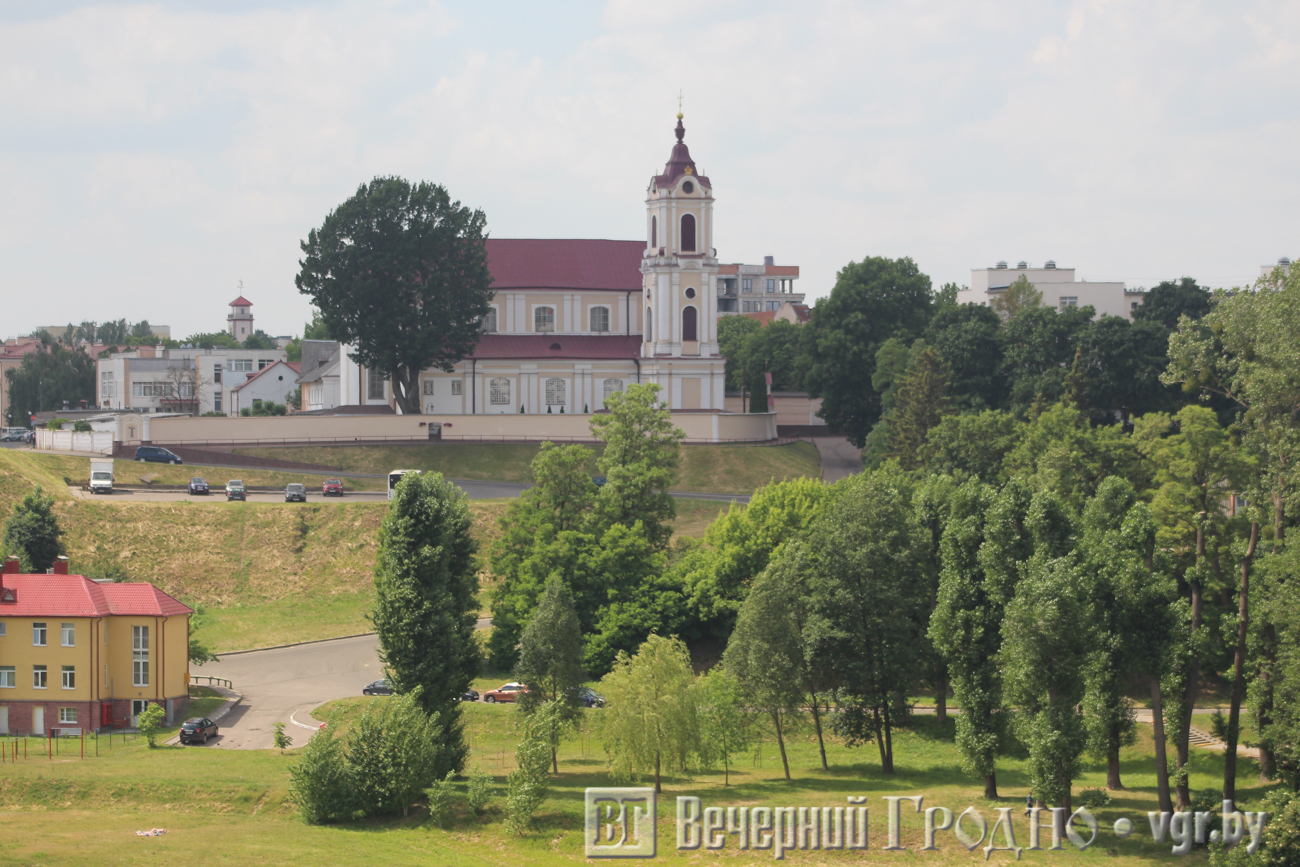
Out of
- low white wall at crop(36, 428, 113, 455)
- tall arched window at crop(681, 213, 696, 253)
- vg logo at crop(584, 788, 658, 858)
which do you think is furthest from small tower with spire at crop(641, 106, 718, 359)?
vg logo at crop(584, 788, 658, 858)

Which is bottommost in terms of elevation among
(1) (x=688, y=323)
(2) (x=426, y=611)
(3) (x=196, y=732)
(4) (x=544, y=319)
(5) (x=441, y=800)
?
(5) (x=441, y=800)

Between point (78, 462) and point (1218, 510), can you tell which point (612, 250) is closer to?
point (78, 462)

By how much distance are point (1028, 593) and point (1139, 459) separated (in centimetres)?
2487

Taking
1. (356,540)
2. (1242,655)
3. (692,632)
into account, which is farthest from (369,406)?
(1242,655)

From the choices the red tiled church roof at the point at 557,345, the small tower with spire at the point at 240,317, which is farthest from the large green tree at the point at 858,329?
the small tower with spire at the point at 240,317

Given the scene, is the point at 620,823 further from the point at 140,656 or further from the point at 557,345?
the point at 557,345

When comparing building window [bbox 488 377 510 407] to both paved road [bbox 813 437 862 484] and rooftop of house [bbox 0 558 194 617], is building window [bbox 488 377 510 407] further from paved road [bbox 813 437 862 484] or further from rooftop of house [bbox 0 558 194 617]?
rooftop of house [bbox 0 558 194 617]

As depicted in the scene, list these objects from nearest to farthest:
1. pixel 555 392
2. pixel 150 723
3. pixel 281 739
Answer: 1. pixel 281 739
2. pixel 150 723
3. pixel 555 392

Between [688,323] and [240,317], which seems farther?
[240,317]

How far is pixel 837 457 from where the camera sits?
303 feet

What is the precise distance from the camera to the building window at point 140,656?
46.2 meters

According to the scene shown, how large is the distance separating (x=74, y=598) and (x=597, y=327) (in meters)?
52.0

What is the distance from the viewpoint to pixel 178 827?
32250 millimetres

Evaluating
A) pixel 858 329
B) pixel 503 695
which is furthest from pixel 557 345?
pixel 503 695
